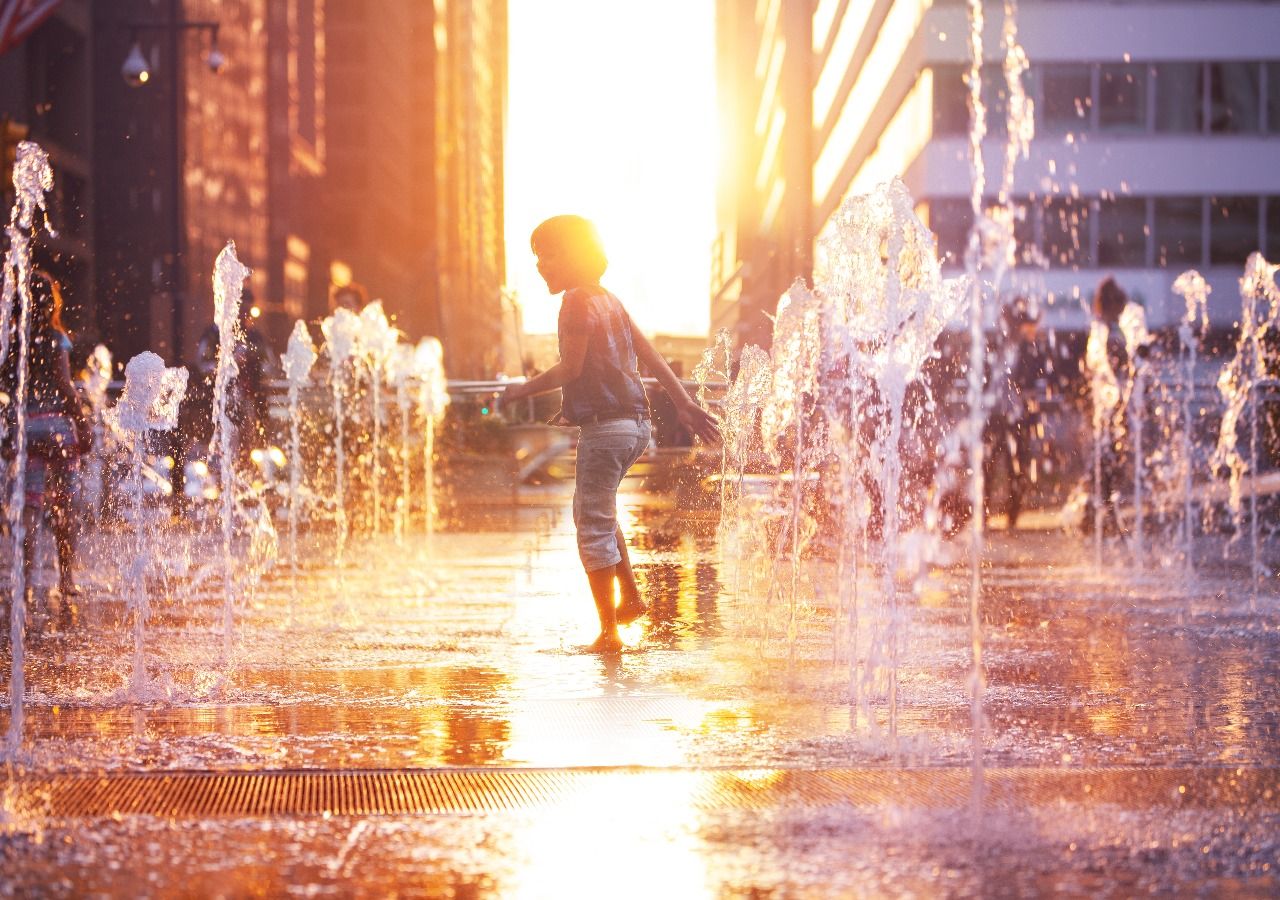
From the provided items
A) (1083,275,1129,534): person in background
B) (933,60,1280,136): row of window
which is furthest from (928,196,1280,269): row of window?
(1083,275,1129,534): person in background

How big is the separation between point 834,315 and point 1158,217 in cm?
2898

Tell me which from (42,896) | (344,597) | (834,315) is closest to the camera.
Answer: (42,896)

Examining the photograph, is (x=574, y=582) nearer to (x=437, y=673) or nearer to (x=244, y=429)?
(x=437, y=673)

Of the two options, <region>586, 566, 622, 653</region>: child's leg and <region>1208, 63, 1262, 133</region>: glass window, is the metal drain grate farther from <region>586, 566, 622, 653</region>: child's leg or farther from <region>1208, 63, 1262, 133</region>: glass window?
<region>1208, 63, 1262, 133</region>: glass window

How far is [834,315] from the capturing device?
12094mm

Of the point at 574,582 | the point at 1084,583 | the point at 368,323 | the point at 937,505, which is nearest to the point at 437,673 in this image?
the point at 574,582

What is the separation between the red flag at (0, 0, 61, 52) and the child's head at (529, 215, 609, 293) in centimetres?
887

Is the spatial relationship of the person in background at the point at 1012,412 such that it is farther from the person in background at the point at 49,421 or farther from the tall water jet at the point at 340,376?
the person in background at the point at 49,421

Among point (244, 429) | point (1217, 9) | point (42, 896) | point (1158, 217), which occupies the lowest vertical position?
point (42, 896)

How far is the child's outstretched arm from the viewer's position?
24.3ft

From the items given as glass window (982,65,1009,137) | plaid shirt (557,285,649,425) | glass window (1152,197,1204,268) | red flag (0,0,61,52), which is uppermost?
glass window (982,65,1009,137)

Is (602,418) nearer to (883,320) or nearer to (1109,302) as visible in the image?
(883,320)

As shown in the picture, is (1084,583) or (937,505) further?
(937,505)

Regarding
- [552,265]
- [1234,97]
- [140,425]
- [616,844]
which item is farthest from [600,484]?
[1234,97]
